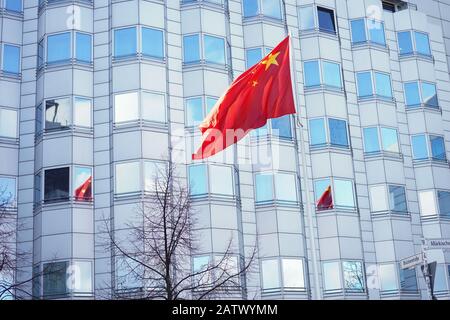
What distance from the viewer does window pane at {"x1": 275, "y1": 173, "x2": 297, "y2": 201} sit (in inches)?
1394

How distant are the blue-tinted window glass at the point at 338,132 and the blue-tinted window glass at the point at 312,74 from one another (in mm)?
2384

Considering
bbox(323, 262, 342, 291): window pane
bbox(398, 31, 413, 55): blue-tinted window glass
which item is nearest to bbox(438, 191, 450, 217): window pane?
bbox(323, 262, 342, 291): window pane

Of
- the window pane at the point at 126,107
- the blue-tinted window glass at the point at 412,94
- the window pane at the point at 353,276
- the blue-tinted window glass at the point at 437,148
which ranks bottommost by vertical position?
the window pane at the point at 353,276

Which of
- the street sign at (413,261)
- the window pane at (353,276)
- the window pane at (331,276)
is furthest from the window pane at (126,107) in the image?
the street sign at (413,261)

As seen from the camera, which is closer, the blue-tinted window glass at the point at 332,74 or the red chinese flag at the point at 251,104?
the red chinese flag at the point at 251,104

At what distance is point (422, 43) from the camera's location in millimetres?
43406

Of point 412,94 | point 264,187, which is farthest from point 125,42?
point 412,94

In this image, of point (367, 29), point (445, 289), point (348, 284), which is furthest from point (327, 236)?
point (367, 29)

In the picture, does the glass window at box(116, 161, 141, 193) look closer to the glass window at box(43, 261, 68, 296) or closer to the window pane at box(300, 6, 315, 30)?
the glass window at box(43, 261, 68, 296)

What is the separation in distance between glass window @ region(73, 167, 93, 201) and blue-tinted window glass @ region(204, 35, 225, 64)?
8.59 metres

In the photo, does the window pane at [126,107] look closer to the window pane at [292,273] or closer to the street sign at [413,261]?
the window pane at [292,273]

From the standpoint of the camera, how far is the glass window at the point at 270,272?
34.0 m

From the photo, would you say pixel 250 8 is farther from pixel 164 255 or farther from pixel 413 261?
pixel 413 261
